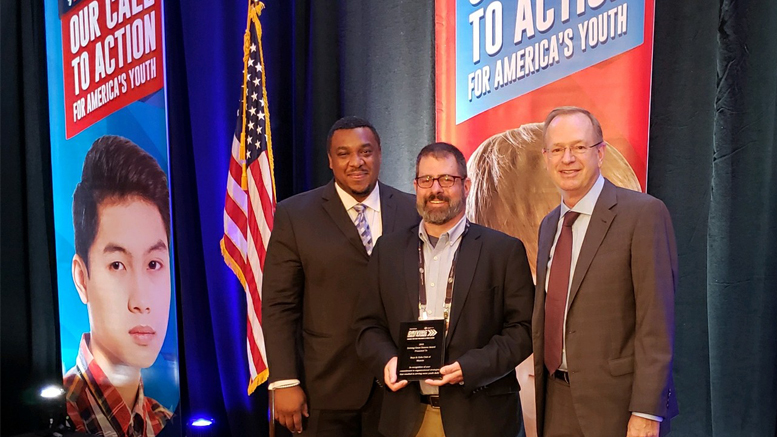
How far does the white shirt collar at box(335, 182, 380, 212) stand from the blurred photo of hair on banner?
0.87 m

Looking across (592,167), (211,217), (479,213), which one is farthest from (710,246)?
(211,217)

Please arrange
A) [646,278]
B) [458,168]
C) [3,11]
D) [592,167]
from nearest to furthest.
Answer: [646,278] → [592,167] → [458,168] → [3,11]

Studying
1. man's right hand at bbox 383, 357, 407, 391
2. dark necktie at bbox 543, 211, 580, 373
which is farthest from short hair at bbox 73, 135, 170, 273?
dark necktie at bbox 543, 211, 580, 373

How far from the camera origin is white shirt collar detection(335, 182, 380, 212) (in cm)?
257

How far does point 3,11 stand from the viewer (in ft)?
15.2

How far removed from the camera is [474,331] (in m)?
2.08

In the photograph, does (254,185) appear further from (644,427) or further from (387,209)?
(644,427)

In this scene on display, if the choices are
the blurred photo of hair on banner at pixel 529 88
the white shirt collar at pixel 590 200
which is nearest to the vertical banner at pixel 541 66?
the blurred photo of hair on banner at pixel 529 88

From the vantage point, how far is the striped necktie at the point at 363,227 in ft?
8.30

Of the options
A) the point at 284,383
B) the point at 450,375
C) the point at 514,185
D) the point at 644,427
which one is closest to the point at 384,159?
the point at 514,185

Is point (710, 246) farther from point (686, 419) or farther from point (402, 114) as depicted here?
point (402, 114)

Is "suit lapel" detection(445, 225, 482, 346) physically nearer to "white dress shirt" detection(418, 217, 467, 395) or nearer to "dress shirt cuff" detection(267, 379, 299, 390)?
"white dress shirt" detection(418, 217, 467, 395)

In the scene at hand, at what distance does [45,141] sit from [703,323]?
439 centimetres

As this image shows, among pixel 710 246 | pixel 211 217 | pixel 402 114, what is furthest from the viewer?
pixel 211 217
